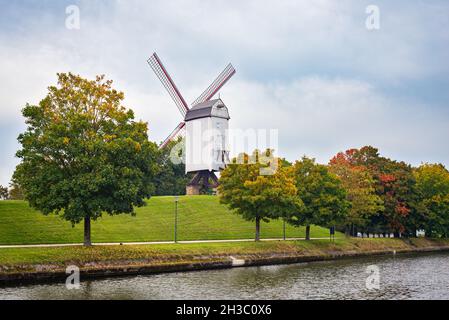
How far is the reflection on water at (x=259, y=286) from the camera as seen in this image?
3225 cm

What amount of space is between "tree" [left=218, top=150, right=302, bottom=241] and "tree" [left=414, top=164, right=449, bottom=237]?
3494cm

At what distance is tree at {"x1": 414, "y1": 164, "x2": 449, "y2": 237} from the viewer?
298 ft

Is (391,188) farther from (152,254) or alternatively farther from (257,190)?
(152,254)

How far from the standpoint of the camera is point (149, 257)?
45500 millimetres

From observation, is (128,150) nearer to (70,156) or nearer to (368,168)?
(70,156)

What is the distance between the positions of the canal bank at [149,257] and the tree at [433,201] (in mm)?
27696

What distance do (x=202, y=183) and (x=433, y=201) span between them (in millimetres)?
42008

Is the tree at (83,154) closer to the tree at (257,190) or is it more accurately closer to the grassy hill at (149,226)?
the grassy hill at (149,226)

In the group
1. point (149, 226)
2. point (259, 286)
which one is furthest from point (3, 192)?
point (259, 286)

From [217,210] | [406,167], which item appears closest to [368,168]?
[406,167]

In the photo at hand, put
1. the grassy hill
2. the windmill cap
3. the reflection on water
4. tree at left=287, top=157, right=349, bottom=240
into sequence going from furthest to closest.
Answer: the windmill cap → tree at left=287, top=157, right=349, bottom=240 → the grassy hill → the reflection on water

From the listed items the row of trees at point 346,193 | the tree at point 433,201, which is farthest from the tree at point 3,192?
the tree at point 433,201

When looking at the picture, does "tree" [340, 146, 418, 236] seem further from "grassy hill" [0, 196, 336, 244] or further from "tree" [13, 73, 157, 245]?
"tree" [13, 73, 157, 245]

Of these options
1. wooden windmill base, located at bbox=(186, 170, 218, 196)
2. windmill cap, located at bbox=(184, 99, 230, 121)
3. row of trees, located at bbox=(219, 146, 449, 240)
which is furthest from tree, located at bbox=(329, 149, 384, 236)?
wooden windmill base, located at bbox=(186, 170, 218, 196)
